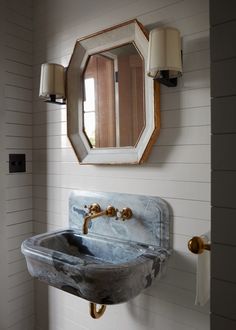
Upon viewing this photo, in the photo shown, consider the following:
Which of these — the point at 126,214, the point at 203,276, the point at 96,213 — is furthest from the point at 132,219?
the point at 203,276

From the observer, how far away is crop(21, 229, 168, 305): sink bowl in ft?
3.23

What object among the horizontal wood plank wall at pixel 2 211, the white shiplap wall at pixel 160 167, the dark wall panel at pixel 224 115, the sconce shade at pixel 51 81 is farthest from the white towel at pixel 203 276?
the horizontal wood plank wall at pixel 2 211

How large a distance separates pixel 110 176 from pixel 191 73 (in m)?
0.60

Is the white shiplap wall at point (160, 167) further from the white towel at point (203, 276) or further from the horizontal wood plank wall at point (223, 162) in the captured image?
the horizontal wood plank wall at point (223, 162)

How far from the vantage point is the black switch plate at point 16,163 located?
65.8 inches

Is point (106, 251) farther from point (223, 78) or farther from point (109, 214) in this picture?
point (223, 78)

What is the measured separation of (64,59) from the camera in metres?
1.60

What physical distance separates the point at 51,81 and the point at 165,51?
65cm

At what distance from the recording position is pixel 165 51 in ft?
3.52

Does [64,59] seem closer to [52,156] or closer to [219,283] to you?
[52,156]

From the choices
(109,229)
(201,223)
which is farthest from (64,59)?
(201,223)

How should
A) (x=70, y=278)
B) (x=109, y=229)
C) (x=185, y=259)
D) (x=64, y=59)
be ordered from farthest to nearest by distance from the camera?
1. (x=64, y=59)
2. (x=109, y=229)
3. (x=185, y=259)
4. (x=70, y=278)

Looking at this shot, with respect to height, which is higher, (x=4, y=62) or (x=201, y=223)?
(x=4, y=62)

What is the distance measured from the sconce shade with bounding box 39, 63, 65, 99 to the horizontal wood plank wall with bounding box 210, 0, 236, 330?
1039 mm
